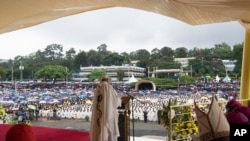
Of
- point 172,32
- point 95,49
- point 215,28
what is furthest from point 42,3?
point 215,28

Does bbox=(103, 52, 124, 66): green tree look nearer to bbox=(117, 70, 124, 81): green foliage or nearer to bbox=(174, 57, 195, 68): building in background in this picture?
bbox=(117, 70, 124, 81): green foliage

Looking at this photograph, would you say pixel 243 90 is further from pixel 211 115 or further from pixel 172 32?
pixel 211 115

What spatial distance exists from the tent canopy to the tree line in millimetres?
871

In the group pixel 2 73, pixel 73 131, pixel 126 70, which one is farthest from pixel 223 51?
pixel 2 73

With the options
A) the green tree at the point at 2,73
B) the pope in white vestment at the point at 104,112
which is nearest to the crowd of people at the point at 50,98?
the green tree at the point at 2,73

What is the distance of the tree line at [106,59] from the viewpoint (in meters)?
5.68

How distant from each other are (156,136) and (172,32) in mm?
1991

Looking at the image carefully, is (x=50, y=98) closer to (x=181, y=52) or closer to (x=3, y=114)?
(x=3, y=114)

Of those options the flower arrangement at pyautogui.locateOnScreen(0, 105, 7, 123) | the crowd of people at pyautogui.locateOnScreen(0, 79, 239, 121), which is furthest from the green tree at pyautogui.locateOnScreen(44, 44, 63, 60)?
the flower arrangement at pyautogui.locateOnScreen(0, 105, 7, 123)

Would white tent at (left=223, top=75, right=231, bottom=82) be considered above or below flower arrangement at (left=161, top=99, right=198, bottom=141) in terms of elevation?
above

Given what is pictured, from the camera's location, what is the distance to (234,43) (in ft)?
17.3

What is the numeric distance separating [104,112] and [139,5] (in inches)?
85.1

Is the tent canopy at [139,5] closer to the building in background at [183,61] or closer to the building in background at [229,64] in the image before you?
the building in background at [229,64]

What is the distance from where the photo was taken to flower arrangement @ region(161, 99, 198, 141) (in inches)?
142
